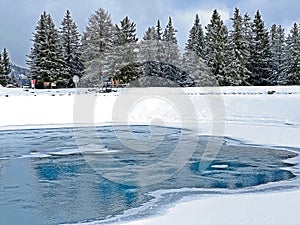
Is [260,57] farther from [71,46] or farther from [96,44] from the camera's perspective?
[71,46]

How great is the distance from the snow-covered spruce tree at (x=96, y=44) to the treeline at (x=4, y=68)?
10.7 meters

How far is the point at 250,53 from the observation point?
152ft

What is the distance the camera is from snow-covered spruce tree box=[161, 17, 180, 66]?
48.8 meters

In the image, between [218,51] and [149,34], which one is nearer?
[218,51]

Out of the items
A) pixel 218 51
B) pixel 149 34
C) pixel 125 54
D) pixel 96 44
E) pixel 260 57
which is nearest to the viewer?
pixel 218 51

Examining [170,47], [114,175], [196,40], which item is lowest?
[114,175]

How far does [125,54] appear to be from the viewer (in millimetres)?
48562

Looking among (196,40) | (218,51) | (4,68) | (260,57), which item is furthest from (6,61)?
(260,57)

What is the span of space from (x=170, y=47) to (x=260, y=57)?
34.5 feet

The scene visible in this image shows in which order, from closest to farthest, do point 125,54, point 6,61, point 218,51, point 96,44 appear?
point 218,51, point 125,54, point 96,44, point 6,61

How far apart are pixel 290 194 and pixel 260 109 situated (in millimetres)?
19167

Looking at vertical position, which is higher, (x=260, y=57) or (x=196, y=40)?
(x=196, y=40)

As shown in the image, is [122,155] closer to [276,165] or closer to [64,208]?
[276,165]

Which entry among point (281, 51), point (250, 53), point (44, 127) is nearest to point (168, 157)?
point (44, 127)
